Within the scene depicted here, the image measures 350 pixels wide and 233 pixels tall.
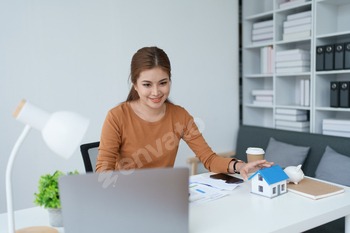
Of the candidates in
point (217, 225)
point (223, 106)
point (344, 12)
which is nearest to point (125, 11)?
point (223, 106)

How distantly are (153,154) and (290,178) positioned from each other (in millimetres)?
726

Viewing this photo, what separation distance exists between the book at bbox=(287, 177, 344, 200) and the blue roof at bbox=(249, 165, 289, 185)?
86 mm

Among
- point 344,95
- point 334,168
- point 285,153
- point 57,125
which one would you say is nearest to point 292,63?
point 344,95

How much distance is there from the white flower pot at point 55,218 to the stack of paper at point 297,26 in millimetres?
2645

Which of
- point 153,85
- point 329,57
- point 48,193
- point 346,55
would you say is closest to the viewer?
point 48,193

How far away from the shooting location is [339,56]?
2650 millimetres

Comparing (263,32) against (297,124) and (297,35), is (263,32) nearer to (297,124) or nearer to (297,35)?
(297,35)

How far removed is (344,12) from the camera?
2.92m

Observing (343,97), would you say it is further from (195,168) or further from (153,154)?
(153,154)

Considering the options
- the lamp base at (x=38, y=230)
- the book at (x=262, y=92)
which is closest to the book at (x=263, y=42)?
the book at (x=262, y=92)

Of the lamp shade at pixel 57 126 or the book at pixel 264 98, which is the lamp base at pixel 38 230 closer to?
the lamp shade at pixel 57 126

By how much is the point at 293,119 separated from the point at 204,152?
1615 millimetres

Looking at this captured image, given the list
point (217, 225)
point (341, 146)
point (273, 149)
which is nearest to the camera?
point (217, 225)

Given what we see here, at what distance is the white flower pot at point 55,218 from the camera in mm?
1104
